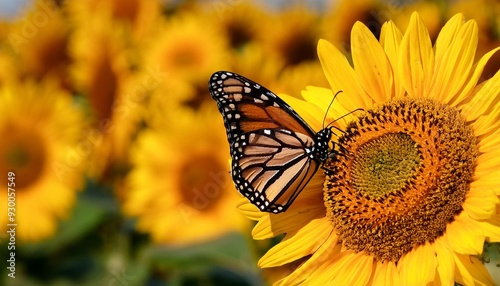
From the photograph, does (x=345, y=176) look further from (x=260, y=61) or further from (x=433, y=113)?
(x=260, y=61)

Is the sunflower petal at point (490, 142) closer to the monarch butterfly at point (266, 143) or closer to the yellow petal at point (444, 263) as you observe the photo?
the yellow petal at point (444, 263)

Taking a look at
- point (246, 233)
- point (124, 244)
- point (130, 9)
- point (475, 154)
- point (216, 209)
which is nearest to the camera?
point (475, 154)

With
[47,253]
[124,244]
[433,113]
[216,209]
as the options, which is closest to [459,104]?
[433,113]

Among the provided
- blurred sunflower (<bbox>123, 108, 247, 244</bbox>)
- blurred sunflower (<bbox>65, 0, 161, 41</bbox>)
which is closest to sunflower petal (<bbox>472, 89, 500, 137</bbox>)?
blurred sunflower (<bbox>123, 108, 247, 244</bbox>)

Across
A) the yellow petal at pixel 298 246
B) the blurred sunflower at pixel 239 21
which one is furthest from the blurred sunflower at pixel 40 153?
the yellow petal at pixel 298 246

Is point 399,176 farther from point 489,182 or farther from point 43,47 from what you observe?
point 43,47

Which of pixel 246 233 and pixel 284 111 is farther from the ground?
pixel 246 233
